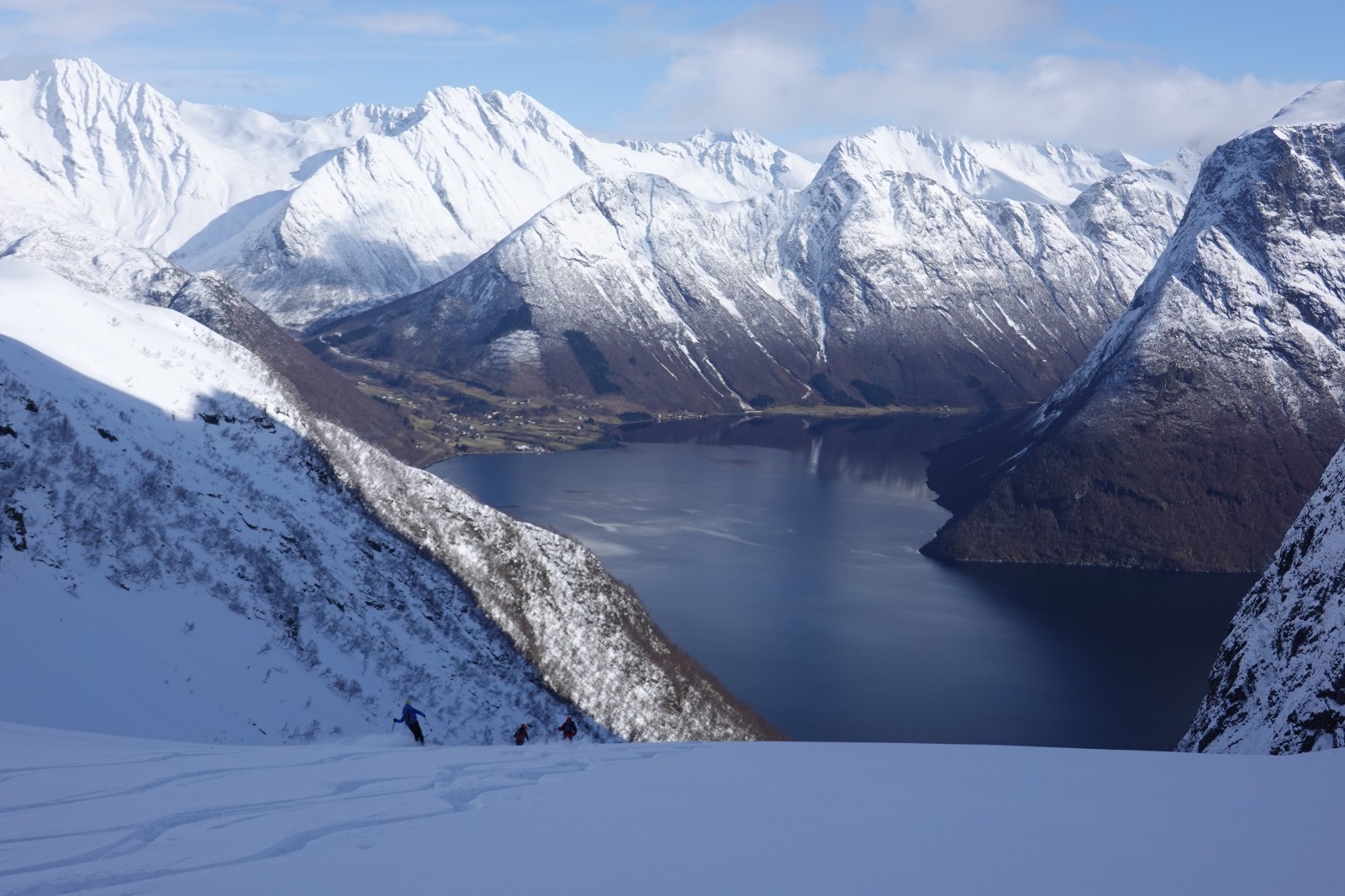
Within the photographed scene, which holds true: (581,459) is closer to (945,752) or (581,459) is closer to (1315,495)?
(1315,495)

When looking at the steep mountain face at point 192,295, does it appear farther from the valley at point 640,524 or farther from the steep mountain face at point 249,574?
the steep mountain face at point 249,574

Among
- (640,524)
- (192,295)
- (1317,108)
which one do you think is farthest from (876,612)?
(1317,108)

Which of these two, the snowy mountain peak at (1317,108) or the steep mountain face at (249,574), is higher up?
the snowy mountain peak at (1317,108)

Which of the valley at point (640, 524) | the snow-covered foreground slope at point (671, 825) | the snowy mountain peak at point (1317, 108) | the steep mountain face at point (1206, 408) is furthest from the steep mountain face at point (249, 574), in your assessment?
the snowy mountain peak at point (1317, 108)

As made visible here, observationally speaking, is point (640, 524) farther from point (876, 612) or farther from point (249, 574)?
point (249, 574)

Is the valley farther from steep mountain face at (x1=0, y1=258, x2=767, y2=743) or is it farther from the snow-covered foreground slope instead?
the snow-covered foreground slope

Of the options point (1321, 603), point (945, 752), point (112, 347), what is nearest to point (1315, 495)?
point (1321, 603)

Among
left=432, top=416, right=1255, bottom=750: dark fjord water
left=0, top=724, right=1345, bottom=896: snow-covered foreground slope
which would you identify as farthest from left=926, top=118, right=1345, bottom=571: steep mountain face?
left=0, top=724, right=1345, bottom=896: snow-covered foreground slope
